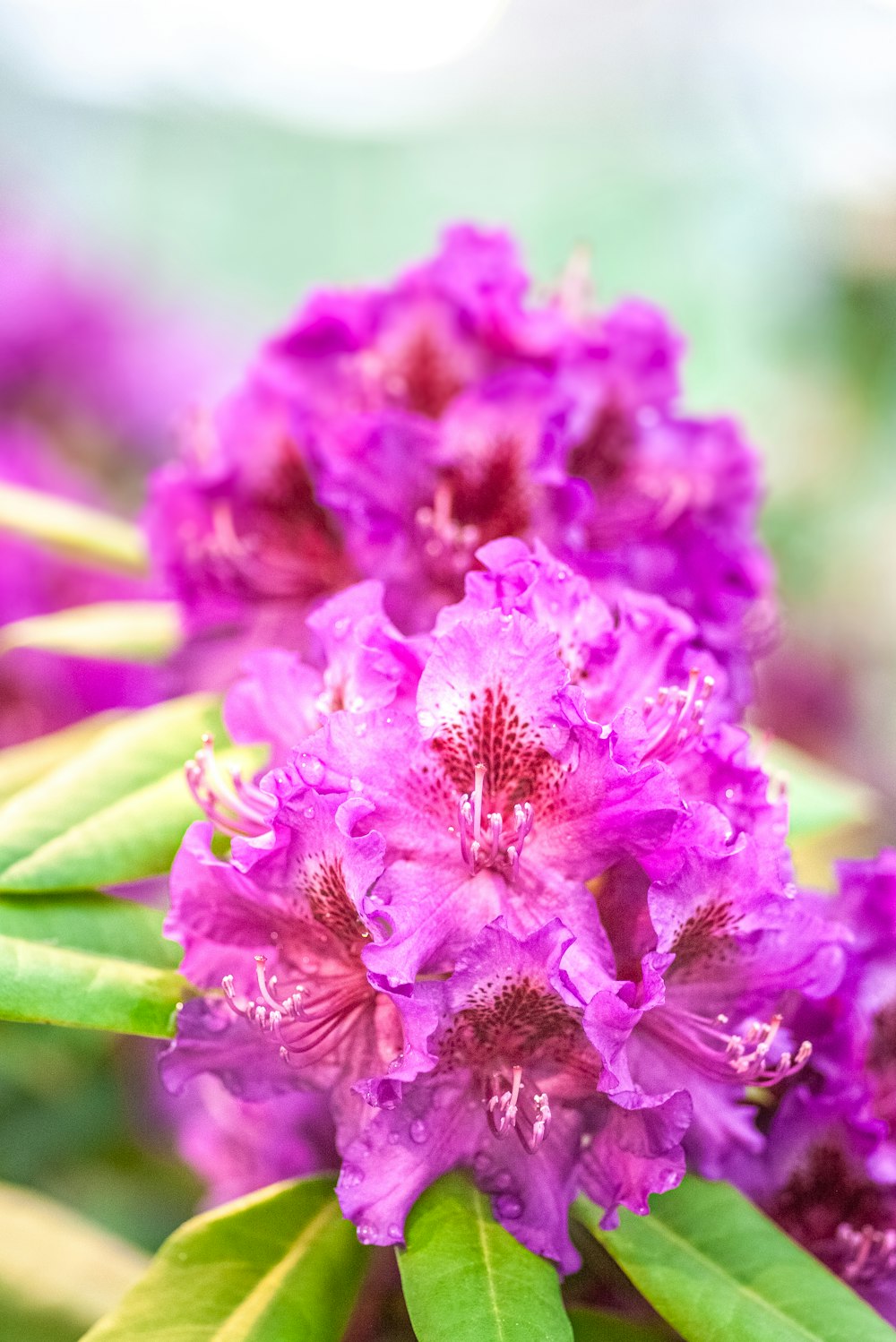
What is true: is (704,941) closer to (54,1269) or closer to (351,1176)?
(351,1176)

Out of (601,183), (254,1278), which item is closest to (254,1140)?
(254,1278)

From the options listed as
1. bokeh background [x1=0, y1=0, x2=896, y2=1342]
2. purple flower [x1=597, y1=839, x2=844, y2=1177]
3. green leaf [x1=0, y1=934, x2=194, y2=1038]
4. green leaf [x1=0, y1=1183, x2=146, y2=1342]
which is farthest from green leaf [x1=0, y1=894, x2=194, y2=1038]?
bokeh background [x1=0, y1=0, x2=896, y2=1342]

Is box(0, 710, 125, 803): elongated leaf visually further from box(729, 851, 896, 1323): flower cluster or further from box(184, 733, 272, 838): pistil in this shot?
box(729, 851, 896, 1323): flower cluster

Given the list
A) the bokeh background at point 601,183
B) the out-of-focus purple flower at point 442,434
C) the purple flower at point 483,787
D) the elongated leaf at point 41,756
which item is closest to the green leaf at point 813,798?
the out-of-focus purple flower at point 442,434

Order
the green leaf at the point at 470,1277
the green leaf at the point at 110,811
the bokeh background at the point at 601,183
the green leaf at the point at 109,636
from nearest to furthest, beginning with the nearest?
the green leaf at the point at 470,1277, the green leaf at the point at 110,811, the green leaf at the point at 109,636, the bokeh background at the point at 601,183

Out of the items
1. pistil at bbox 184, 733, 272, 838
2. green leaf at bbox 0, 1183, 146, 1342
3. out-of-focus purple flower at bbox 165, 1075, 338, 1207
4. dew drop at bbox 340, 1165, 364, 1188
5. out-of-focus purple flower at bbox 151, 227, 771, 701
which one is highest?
out-of-focus purple flower at bbox 151, 227, 771, 701

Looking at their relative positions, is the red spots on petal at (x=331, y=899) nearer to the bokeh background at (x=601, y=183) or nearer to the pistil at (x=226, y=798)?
the pistil at (x=226, y=798)
